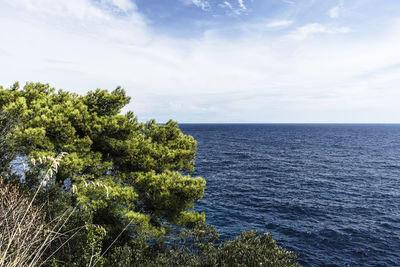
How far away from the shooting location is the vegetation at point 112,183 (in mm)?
11633

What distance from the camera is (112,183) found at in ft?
47.3

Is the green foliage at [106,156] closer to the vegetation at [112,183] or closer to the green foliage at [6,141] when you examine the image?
the vegetation at [112,183]

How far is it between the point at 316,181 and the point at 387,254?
22.7 metres

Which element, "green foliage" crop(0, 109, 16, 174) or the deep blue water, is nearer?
"green foliage" crop(0, 109, 16, 174)

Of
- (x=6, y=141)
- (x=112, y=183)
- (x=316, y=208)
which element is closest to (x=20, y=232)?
(x=112, y=183)

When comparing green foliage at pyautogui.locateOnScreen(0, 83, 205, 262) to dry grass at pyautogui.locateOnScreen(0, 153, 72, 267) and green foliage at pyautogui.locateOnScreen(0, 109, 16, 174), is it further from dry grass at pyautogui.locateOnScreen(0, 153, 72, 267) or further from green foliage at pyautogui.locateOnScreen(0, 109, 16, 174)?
dry grass at pyautogui.locateOnScreen(0, 153, 72, 267)

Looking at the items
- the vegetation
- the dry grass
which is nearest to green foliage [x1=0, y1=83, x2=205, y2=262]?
the vegetation

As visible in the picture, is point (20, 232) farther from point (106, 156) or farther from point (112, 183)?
point (106, 156)

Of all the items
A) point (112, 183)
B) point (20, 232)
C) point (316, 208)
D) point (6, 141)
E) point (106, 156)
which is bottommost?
point (316, 208)

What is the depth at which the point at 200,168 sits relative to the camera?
51750 millimetres

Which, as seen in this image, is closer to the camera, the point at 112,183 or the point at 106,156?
the point at 112,183

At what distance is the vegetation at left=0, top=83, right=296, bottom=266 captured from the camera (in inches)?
458

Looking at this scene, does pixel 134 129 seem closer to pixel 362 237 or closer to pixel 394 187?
pixel 362 237

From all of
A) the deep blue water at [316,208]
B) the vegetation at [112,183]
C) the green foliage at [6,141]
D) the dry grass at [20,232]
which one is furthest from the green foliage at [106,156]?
the deep blue water at [316,208]
